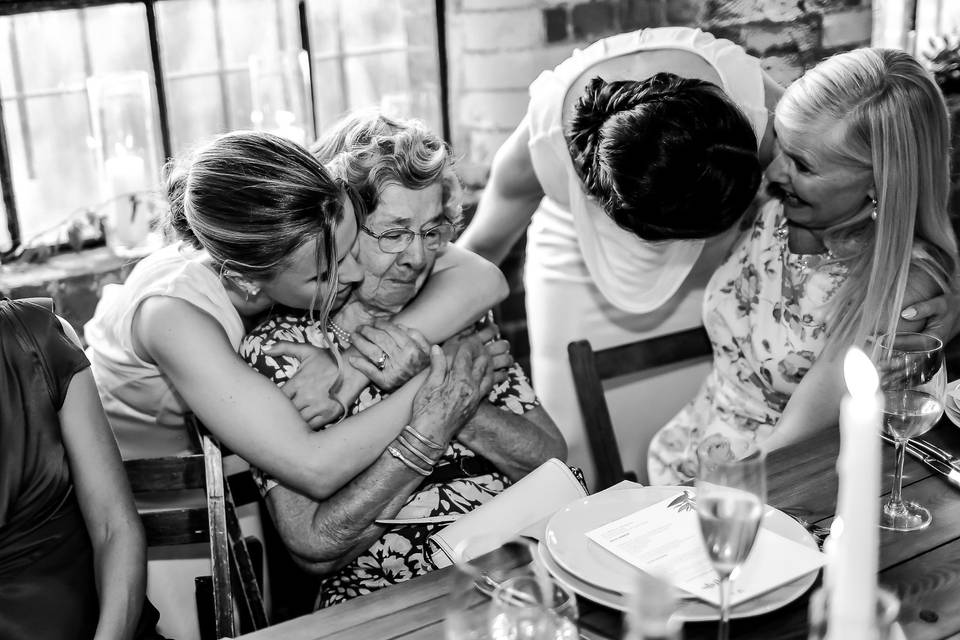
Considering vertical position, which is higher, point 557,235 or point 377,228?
point 377,228

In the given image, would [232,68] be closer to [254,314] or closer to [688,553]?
[254,314]

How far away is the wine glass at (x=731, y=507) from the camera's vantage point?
973 mm

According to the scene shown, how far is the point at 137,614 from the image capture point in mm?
1563

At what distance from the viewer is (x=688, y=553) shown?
126cm

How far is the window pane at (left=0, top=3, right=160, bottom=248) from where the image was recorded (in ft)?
8.02

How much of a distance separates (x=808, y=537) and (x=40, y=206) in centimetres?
202

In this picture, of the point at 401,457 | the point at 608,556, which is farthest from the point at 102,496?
the point at 608,556

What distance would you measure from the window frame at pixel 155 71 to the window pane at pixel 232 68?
0.09 feet

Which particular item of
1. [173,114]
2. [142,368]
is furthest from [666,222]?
[173,114]

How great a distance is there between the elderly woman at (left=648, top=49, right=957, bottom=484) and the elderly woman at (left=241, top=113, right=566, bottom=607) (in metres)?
0.43

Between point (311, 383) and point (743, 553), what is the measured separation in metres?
0.88

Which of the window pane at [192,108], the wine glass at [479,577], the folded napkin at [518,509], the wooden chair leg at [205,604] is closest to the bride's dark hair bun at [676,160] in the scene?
the folded napkin at [518,509]

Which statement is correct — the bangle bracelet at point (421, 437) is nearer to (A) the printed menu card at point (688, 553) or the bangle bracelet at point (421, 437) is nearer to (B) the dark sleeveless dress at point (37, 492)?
(A) the printed menu card at point (688, 553)

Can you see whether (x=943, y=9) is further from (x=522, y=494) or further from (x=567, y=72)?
(x=522, y=494)
